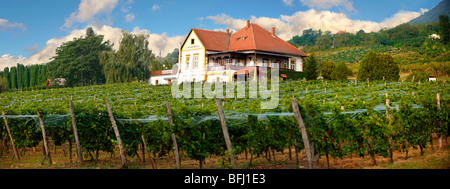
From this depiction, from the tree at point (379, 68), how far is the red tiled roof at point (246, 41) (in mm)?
10824

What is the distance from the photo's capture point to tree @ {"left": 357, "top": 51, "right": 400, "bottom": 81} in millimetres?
37062

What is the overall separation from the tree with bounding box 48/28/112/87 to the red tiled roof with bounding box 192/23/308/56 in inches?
1105

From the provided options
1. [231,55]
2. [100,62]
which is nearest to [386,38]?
[231,55]

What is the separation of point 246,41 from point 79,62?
36.4m

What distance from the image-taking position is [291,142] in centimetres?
1014

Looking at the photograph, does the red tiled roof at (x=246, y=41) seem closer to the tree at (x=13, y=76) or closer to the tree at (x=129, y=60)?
the tree at (x=129, y=60)

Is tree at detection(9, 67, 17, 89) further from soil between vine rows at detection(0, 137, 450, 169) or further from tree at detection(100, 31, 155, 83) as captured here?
soil between vine rows at detection(0, 137, 450, 169)

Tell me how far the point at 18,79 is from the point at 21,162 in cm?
8523

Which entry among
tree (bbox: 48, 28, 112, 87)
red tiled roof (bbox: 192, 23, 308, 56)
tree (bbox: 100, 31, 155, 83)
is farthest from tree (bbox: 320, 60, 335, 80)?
tree (bbox: 48, 28, 112, 87)

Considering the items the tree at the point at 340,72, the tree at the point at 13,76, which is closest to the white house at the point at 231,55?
the tree at the point at 340,72

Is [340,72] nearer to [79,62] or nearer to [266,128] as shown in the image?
[266,128]
